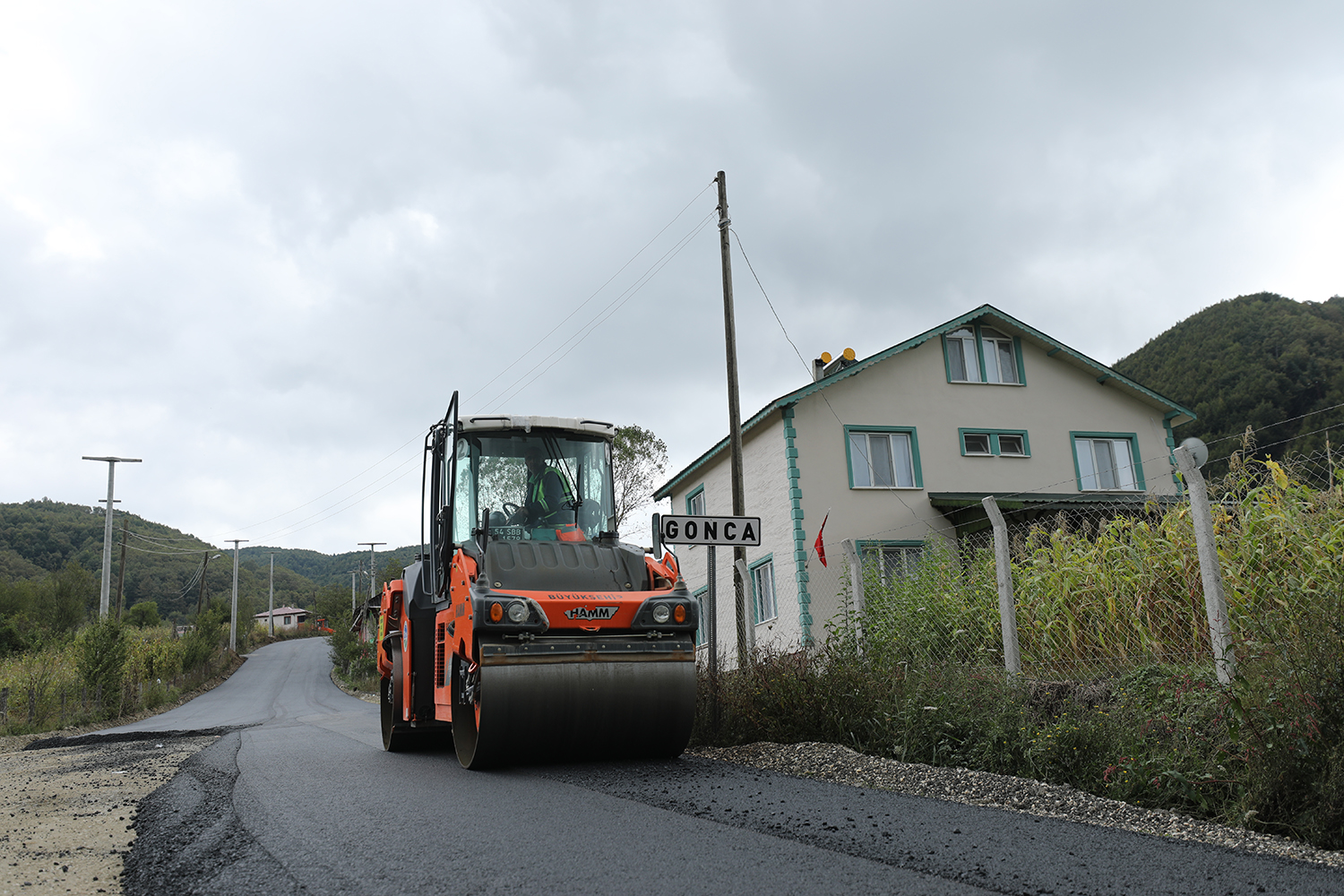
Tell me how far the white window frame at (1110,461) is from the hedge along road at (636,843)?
55.9ft

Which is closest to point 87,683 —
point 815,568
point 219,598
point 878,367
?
point 815,568

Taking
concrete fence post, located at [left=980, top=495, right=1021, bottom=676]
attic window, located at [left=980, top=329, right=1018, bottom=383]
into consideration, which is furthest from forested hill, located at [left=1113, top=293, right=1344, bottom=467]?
concrete fence post, located at [left=980, top=495, right=1021, bottom=676]

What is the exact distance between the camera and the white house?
19188 millimetres

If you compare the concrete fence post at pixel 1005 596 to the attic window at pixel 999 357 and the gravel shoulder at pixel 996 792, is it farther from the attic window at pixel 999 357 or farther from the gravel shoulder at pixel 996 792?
the attic window at pixel 999 357

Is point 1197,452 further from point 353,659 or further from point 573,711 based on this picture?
point 353,659

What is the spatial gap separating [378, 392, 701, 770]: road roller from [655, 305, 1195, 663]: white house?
10.3 m

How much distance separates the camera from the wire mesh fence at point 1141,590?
624cm

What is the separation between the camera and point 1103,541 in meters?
8.55

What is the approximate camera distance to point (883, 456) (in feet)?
66.0

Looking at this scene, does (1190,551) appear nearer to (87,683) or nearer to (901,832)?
(901,832)

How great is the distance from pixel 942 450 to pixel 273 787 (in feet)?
53.0

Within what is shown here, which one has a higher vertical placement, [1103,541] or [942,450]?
[942,450]

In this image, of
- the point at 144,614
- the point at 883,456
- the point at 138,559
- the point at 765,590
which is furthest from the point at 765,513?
the point at 138,559

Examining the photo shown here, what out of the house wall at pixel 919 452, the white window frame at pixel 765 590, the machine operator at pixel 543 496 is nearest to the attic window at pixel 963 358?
the house wall at pixel 919 452
